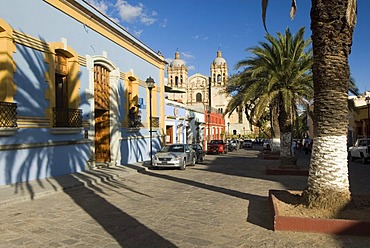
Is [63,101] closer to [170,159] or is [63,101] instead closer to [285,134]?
[170,159]

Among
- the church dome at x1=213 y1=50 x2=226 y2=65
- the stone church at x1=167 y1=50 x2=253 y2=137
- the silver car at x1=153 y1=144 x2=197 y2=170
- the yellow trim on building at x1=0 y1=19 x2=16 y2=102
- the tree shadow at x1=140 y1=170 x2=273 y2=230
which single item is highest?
the church dome at x1=213 y1=50 x2=226 y2=65

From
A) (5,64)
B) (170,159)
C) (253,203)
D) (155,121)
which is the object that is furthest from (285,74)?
(5,64)

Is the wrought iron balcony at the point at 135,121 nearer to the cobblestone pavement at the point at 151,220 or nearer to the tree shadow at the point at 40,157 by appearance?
the tree shadow at the point at 40,157

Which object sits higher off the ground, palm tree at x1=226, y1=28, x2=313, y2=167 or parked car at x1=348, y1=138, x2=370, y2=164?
palm tree at x1=226, y1=28, x2=313, y2=167

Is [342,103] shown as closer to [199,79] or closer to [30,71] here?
[30,71]

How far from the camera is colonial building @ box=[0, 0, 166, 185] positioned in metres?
11.3

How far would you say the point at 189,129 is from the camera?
3972cm

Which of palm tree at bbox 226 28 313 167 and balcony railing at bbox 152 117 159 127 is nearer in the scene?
palm tree at bbox 226 28 313 167

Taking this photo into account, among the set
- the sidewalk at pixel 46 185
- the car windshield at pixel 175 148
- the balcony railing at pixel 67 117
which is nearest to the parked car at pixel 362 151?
the car windshield at pixel 175 148

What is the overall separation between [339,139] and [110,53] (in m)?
14.0

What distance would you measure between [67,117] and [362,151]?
18.7 metres

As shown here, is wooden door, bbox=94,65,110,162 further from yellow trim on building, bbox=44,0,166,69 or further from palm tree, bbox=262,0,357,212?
palm tree, bbox=262,0,357,212

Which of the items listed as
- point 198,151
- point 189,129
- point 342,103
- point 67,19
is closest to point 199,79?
point 189,129

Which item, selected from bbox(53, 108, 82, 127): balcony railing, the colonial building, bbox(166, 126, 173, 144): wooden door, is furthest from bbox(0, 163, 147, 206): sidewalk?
bbox(166, 126, 173, 144): wooden door
